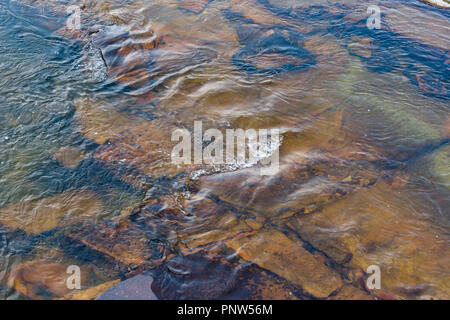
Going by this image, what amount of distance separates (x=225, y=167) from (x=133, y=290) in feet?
5.96

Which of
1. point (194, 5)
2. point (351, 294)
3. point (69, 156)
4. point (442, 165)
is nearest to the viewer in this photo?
point (351, 294)

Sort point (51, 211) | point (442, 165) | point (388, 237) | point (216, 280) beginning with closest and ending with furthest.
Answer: point (216, 280)
point (388, 237)
point (51, 211)
point (442, 165)

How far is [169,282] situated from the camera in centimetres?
318

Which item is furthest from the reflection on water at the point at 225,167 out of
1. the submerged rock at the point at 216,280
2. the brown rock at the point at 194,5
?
the brown rock at the point at 194,5

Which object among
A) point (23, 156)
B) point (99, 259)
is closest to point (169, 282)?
point (99, 259)

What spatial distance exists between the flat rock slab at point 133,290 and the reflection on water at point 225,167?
0.07 meters

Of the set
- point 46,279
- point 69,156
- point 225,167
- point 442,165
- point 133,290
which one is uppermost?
point 442,165

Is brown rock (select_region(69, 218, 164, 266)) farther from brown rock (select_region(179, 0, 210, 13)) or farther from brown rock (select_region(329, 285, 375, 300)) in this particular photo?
brown rock (select_region(179, 0, 210, 13))

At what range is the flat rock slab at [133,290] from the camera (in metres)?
3.05

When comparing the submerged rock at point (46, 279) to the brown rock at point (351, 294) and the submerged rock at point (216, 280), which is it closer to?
the submerged rock at point (216, 280)

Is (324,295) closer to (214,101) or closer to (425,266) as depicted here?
(425,266)

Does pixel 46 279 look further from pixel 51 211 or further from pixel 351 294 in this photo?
pixel 351 294

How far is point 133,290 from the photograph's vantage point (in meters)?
3.11

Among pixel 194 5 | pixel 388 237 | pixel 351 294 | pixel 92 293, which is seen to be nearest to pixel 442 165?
pixel 388 237
